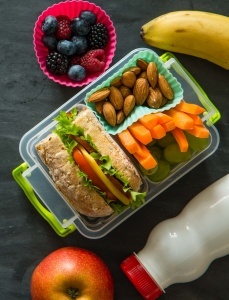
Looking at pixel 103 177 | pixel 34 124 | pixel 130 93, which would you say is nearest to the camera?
pixel 103 177

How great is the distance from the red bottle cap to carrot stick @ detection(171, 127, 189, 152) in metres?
0.28

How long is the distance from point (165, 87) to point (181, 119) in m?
0.09

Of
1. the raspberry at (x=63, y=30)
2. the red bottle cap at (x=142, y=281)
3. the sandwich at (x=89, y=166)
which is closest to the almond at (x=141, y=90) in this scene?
the sandwich at (x=89, y=166)

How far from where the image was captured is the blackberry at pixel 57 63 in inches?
53.6

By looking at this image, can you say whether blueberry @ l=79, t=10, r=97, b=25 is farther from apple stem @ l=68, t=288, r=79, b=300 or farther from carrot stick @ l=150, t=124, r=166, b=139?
apple stem @ l=68, t=288, r=79, b=300

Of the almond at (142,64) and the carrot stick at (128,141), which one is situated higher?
the almond at (142,64)

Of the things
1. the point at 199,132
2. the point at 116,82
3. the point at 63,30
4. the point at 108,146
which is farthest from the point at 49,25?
the point at 199,132

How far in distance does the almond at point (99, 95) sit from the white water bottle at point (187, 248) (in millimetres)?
320

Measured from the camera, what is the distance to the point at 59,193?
1.34 meters

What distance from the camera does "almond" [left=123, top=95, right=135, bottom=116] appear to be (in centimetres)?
130

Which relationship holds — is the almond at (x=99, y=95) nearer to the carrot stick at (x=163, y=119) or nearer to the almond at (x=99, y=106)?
the almond at (x=99, y=106)

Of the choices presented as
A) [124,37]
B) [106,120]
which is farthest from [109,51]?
[106,120]

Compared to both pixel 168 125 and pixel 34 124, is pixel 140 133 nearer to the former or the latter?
pixel 168 125

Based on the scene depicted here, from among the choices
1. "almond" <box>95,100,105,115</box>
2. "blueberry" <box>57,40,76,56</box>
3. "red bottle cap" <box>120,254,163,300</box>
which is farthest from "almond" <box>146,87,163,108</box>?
"red bottle cap" <box>120,254,163,300</box>
